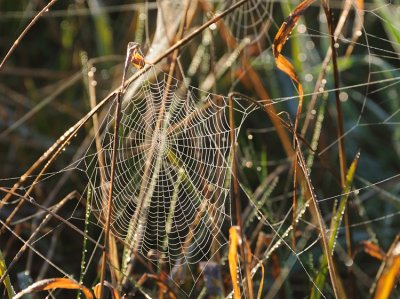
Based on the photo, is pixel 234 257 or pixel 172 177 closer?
pixel 234 257

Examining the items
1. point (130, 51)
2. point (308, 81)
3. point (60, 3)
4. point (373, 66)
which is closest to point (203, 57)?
point (308, 81)

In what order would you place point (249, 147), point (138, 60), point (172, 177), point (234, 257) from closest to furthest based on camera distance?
point (234, 257) → point (138, 60) → point (172, 177) → point (249, 147)

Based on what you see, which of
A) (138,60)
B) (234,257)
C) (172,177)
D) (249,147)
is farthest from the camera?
(249,147)

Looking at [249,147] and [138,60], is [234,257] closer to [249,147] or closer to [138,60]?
[138,60]

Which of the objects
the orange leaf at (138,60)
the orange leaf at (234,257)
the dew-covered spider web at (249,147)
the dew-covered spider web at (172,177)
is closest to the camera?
the orange leaf at (234,257)

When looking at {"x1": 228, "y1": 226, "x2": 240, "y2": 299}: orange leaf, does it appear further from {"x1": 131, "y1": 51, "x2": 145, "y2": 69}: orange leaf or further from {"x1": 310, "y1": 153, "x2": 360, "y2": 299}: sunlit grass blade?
{"x1": 131, "y1": 51, "x2": 145, "y2": 69}: orange leaf

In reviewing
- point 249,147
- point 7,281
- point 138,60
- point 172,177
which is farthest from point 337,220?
point 249,147

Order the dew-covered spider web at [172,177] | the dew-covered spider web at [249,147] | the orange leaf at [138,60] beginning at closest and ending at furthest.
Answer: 1. the orange leaf at [138,60]
2. the dew-covered spider web at [172,177]
3. the dew-covered spider web at [249,147]

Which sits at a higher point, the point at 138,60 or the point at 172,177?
the point at 138,60

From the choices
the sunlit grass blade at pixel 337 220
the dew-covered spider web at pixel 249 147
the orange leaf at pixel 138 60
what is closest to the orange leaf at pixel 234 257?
the sunlit grass blade at pixel 337 220

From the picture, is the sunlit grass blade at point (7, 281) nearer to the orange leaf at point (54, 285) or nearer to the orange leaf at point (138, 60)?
the orange leaf at point (54, 285)

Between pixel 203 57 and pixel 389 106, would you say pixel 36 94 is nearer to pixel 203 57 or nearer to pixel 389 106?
pixel 203 57

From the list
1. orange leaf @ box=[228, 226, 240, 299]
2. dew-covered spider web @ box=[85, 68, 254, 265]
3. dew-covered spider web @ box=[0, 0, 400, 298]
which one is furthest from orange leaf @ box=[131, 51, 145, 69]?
dew-covered spider web @ box=[0, 0, 400, 298]
